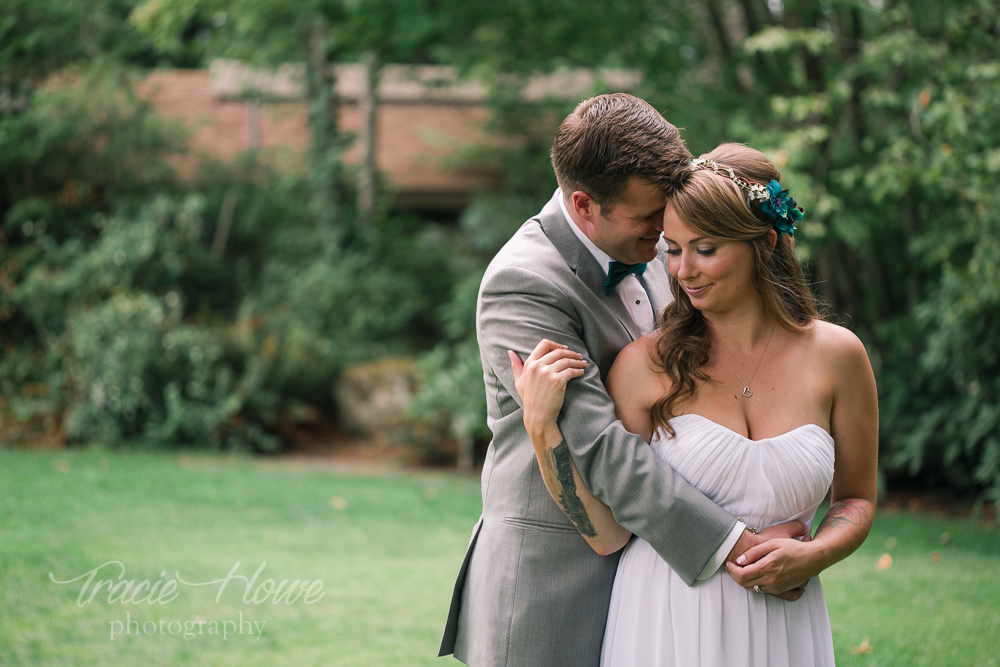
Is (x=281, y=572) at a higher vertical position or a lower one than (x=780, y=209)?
lower

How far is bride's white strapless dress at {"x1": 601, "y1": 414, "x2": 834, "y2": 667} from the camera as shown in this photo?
7.60 feet

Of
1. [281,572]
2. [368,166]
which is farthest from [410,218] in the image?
[281,572]

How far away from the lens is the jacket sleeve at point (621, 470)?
7.39 feet

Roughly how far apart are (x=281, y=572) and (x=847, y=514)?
4.27 m

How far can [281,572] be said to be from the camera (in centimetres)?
581

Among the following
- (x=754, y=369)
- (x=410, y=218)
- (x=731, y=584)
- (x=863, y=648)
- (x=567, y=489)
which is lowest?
(x=410, y=218)

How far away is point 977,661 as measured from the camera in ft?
14.6

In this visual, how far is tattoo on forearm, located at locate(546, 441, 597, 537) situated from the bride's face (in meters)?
0.56

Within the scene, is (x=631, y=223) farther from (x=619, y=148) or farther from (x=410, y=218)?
(x=410, y=218)

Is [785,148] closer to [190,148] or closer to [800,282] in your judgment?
[800,282]

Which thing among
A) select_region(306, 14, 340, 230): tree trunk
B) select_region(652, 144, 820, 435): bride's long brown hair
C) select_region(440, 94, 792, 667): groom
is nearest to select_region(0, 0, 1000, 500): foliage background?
select_region(306, 14, 340, 230): tree trunk

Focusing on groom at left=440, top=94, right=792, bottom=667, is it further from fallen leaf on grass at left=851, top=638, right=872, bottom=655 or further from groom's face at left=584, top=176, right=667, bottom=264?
→ fallen leaf on grass at left=851, top=638, right=872, bottom=655

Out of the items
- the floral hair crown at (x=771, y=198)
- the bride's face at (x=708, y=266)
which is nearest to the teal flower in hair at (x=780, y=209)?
the floral hair crown at (x=771, y=198)

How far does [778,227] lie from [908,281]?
7.62 metres
